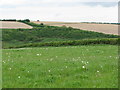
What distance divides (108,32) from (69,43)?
4195 centimetres

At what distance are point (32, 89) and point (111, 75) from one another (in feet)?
15.7

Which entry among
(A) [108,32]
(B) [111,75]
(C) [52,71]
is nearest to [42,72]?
(C) [52,71]

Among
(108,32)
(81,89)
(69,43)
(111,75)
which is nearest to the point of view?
(81,89)

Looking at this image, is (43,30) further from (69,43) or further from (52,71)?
(52,71)

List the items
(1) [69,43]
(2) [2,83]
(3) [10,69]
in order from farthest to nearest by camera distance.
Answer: (1) [69,43] → (3) [10,69] → (2) [2,83]

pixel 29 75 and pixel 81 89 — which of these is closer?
pixel 81 89

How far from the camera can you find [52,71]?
15703mm

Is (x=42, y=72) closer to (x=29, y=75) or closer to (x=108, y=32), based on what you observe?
(x=29, y=75)

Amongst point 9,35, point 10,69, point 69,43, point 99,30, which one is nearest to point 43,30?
point 9,35

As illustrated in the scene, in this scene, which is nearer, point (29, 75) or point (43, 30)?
point (29, 75)

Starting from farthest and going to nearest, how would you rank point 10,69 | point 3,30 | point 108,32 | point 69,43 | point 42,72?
point 3,30, point 108,32, point 69,43, point 10,69, point 42,72

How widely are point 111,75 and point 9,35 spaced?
80257 mm

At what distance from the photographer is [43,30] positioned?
101 m

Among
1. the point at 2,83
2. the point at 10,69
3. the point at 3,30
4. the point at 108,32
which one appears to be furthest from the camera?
the point at 3,30
